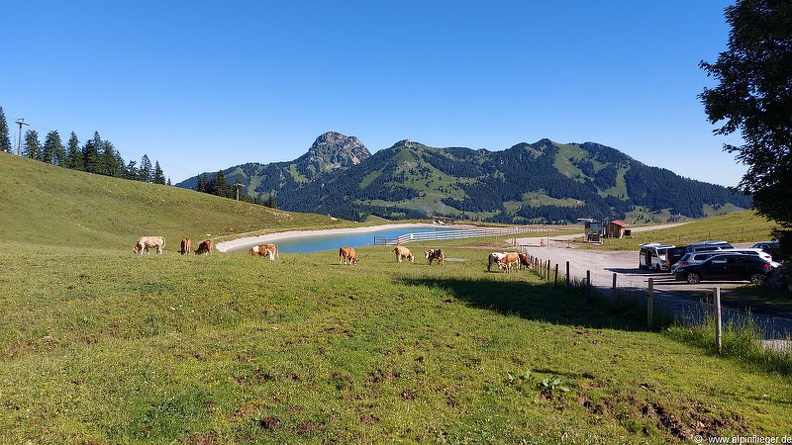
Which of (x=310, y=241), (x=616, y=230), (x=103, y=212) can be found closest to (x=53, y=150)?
(x=103, y=212)

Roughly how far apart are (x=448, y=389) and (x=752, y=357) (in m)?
8.15

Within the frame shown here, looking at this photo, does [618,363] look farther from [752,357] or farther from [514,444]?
[514,444]

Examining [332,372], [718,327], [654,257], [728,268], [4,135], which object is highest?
[4,135]

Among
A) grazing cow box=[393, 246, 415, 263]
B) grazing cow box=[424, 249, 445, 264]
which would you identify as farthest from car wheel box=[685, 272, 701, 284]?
grazing cow box=[393, 246, 415, 263]

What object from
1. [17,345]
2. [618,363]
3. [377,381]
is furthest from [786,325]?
[17,345]

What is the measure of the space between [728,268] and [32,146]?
186 m

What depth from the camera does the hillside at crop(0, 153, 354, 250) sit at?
179ft

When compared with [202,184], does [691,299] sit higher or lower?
lower

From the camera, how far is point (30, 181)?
267 feet

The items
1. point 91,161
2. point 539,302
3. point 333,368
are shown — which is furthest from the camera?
point 91,161

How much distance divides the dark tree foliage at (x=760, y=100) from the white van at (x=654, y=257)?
1560 centimetres

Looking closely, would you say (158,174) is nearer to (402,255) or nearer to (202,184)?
(202,184)

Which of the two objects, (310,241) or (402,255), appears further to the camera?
(310,241)

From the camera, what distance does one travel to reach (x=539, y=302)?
63.3 ft
